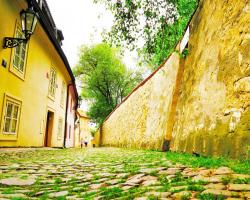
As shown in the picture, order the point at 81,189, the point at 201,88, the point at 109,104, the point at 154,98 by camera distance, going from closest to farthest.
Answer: the point at 81,189, the point at 201,88, the point at 154,98, the point at 109,104

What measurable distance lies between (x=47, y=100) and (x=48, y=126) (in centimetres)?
211

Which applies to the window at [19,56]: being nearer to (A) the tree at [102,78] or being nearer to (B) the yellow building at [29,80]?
(B) the yellow building at [29,80]

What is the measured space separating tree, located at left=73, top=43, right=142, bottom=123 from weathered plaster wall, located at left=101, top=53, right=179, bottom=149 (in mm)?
15965

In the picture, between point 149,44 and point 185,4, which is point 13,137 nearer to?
point 149,44

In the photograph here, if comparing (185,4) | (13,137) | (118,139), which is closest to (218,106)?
(13,137)

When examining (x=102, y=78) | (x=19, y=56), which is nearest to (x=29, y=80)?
(x=19, y=56)

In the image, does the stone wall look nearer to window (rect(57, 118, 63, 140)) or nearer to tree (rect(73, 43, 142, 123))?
window (rect(57, 118, 63, 140))

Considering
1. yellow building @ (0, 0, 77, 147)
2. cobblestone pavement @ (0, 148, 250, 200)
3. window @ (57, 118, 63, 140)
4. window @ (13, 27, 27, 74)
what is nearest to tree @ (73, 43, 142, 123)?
window @ (57, 118, 63, 140)

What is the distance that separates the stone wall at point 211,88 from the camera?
4.07 m

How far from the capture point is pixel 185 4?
41.4ft

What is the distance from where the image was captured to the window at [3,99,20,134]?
8617 millimetres

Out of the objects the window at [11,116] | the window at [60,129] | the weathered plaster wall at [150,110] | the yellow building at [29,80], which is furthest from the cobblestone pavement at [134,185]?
the window at [60,129]

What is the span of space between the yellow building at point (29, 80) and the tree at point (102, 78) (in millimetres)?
16844

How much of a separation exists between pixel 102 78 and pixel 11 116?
78.5 feet
